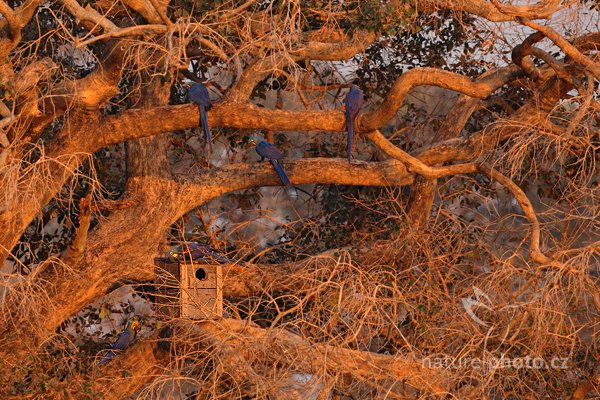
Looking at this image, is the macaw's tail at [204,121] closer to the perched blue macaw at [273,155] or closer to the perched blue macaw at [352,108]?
the perched blue macaw at [273,155]

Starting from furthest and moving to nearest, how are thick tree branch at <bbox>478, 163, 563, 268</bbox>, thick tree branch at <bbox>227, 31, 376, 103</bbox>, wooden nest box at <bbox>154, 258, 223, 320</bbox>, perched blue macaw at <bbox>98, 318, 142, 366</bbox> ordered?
perched blue macaw at <bbox>98, 318, 142, 366</bbox> < thick tree branch at <bbox>227, 31, 376, 103</bbox> < wooden nest box at <bbox>154, 258, 223, 320</bbox> < thick tree branch at <bbox>478, 163, 563, 268</bbox>

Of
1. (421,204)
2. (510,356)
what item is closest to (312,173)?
(421,204)

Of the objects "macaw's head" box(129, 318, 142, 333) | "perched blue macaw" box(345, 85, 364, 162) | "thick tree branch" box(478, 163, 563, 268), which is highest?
"perched blue macaw" box(345, 85, 364, 162)

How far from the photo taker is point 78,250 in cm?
612

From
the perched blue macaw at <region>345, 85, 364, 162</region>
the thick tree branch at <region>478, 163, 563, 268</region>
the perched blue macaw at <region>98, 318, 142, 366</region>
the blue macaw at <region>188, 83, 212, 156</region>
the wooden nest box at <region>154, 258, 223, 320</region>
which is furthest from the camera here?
the perched blue macaw at <region>98, 318, 142, 366</region>

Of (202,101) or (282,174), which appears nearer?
(202,101)

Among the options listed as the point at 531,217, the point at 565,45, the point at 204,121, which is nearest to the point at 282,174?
the point at 204,121

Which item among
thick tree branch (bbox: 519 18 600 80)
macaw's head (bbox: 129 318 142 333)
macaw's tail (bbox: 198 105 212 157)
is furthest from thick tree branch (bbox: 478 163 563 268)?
macaw's head (bbox: 129 318 142 333)

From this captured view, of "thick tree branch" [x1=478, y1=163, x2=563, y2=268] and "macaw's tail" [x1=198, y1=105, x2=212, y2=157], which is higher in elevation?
"macaw's tail" [x1=198, y1=105, x2=212, y2=157]

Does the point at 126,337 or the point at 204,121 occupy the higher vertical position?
the point at 204,121

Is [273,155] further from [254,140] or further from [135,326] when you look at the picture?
[135,326]

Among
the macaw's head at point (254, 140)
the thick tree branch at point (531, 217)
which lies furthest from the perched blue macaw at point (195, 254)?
the thick tree branch at point (531, 217)

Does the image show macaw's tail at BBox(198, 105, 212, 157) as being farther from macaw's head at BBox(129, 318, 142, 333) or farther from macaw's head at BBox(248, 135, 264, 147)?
macaw's head at BBox(129, 318, 142, 333)

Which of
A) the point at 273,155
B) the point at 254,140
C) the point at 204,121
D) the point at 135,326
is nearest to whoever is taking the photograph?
the point at 204,121
